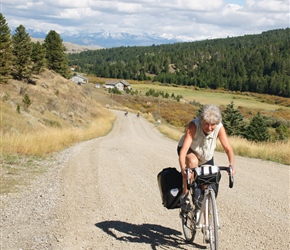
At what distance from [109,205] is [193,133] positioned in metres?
3.17

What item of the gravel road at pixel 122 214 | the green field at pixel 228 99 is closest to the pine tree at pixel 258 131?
the gravel road at pixel 122 214

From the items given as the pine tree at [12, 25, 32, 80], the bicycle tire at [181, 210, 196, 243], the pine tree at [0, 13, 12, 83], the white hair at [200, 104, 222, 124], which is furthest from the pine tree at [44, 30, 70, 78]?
the white hair at [200, 104, 222, 124]

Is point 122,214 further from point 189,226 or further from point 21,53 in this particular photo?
point 21,53

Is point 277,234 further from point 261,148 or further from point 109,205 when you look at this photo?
point 261,148

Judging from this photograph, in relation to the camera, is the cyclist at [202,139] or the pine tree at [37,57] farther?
the pine tree at [37,57]

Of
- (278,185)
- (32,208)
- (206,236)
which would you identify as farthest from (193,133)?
(278,185)

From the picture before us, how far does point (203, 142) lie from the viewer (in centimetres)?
476

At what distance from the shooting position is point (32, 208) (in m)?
7.23

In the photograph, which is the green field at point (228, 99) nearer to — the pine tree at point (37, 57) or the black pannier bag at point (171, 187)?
the pine tree at point (37, 57)

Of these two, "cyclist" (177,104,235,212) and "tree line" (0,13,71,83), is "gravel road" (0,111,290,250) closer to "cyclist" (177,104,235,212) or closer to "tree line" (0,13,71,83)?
"cyclist" (177,104,235,212)

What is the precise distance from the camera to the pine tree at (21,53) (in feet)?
146

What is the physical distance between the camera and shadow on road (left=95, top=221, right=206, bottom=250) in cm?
532

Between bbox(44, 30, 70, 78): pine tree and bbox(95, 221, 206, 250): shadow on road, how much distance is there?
56.9 metres

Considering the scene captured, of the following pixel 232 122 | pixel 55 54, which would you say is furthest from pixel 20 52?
pixel 232 122
